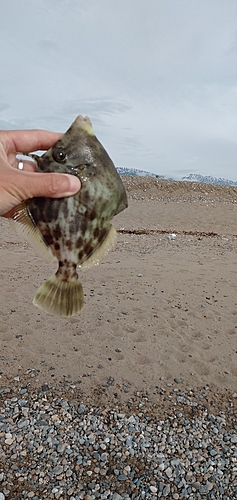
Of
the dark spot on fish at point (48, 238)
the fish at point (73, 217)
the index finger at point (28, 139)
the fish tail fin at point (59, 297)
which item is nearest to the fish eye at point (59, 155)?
the fish at point (73, 217)

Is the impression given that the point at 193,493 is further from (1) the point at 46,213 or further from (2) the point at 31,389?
(1) the point at 46,213

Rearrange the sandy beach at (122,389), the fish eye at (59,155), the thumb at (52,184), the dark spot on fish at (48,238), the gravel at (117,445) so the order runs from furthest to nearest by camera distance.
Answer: the sandy beach at (122,389), the gravel at (117,445), the dark spot on fish at (48,238), the fish eye at (59,155), the thumb at (52,184)

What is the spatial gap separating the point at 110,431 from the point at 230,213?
2363 centimetres

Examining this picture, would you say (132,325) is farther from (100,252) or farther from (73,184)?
(73,184)

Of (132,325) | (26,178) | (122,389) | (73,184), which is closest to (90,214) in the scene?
(73,184)

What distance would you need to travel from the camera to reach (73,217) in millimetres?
2551

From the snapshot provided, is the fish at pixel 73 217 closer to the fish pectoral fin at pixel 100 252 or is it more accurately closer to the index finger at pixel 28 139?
the fish pectoral fin at pixel 100 252

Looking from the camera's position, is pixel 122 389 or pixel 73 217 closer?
pixel 73 217

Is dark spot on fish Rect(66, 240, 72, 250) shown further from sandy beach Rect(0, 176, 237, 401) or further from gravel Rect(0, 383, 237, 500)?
sandy beach Rect(0, 176, 237, 401)

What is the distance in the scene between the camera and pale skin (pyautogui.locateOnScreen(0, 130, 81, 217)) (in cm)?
246

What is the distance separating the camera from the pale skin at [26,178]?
2461 mm

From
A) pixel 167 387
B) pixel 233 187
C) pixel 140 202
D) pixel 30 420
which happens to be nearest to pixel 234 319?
pixel 167 387

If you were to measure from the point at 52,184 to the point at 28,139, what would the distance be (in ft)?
3.91

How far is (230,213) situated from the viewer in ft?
88.8
